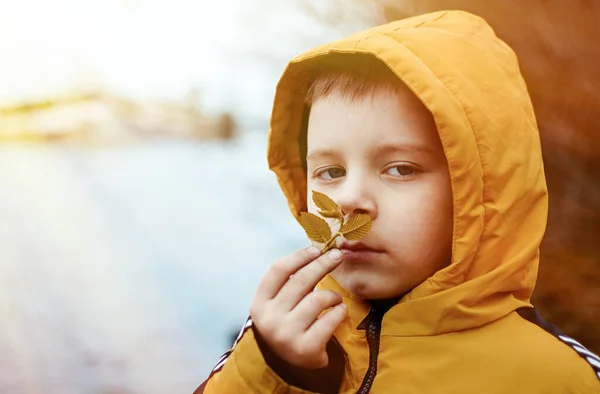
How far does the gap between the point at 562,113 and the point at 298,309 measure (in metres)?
0.85

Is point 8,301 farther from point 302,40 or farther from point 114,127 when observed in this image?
point 302,40

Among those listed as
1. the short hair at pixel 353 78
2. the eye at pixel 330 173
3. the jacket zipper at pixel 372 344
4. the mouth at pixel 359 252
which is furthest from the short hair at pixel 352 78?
the jacket zipper at pixel 372 344

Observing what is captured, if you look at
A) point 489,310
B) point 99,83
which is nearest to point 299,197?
point 489,310

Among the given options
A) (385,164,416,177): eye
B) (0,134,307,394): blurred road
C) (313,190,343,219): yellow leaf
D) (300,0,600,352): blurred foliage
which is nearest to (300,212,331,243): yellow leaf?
(313,190,343,219): yellow leaf

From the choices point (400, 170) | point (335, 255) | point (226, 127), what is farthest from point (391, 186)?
point (226, 127)

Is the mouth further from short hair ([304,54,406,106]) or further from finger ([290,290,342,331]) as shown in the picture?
short hair ([304,54,406,106])

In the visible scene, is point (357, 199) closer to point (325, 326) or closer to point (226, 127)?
point (325, 326)

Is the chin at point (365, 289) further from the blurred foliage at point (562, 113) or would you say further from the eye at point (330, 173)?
the blurred foliage at point (562, 113)

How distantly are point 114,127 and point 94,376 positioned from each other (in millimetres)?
513

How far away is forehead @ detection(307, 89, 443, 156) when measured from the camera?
806 millimetres

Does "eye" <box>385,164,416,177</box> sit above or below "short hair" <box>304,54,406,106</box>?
below

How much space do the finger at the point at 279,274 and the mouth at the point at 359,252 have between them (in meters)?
0.07

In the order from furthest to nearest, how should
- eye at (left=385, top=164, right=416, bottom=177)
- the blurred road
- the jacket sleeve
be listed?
the blurred road → eye at (left=385, top=164, right=416, bottom=177) → the jacket sleeve

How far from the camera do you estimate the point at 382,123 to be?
809 millimetres
